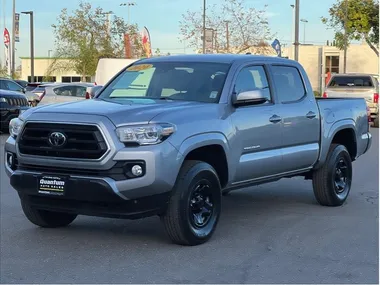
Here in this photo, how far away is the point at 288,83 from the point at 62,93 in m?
17.5

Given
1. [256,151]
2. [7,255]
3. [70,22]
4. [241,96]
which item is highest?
[70,22]

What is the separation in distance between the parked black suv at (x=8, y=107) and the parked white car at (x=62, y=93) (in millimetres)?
4485

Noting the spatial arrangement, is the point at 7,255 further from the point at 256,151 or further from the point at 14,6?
the point at 14,6

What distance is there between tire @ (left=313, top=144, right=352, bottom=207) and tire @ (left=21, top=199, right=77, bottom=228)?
10.4ft

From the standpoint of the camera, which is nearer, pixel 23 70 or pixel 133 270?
pixel 133 270

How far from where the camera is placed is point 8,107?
19172 millimetres

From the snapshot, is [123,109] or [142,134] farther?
[123,109]

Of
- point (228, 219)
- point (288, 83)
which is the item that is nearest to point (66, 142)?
point (228, 219)

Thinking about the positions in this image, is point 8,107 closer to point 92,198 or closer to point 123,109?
point 123,109

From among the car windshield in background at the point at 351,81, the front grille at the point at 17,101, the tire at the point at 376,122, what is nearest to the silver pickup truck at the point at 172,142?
the front grille at the point at 17,101

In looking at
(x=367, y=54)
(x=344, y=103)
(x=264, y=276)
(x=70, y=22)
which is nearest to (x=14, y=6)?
(x=70, y=22)

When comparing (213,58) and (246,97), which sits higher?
(213,58)

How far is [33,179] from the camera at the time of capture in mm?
6262

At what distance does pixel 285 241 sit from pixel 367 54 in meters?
59.3
